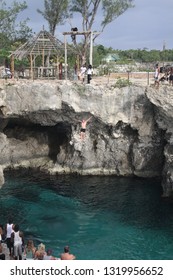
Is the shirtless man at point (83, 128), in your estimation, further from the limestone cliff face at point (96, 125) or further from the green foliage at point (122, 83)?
the green foliage at point (122, 83)

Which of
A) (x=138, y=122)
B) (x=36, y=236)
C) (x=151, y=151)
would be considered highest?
(x=138, y=122)

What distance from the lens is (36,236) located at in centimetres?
2316

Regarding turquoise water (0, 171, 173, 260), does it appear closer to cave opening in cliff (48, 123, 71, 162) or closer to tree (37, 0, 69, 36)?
cave opening in cliff (48, 123, 71, 162)

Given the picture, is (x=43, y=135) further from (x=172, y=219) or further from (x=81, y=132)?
(x=172, y=219)

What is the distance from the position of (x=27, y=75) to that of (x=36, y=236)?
826 inches

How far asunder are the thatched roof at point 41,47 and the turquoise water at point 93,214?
10.9 metres

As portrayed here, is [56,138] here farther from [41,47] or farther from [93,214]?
[93,214]

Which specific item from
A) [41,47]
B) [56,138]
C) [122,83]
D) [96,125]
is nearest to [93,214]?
[96,125]

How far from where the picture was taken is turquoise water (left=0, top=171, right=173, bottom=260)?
22.0m

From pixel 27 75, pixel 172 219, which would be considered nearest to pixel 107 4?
pixel 27 75

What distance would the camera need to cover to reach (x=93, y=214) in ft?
86.7

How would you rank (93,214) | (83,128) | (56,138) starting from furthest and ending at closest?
(56,138) → (83,128) → (93,214)

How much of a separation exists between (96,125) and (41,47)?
349 inches

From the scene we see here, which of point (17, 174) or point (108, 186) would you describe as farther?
point (17, 174)
